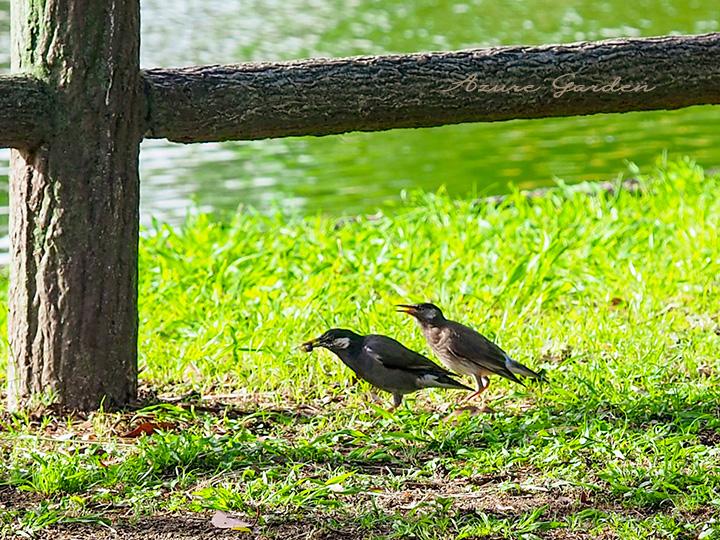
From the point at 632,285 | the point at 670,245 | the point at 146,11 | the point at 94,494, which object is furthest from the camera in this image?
the point at 146,11

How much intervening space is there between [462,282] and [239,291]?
109 centimetres

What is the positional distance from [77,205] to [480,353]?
1.53 metres

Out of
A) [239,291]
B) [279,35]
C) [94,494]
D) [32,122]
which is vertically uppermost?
[279,35]

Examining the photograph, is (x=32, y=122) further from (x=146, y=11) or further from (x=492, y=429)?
(x=146, y=11)

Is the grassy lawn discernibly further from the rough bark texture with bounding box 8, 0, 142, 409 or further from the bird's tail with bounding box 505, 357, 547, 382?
the rough bark texture with bounding box 8, 0, 142, 409

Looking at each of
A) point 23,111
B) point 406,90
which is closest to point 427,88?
point 406,90

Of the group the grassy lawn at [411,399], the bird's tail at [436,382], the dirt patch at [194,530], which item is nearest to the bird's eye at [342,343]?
the grassy lawn at [411,399]

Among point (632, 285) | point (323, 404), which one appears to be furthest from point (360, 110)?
point (632, 285)

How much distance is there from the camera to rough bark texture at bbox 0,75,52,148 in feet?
13.4

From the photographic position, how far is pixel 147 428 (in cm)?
429

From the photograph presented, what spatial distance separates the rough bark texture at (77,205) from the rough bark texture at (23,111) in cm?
3

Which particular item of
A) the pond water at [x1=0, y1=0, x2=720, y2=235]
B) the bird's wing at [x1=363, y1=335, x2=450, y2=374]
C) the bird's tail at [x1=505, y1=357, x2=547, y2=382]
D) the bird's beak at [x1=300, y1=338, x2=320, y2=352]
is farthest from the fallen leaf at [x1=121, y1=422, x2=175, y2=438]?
the pond water at [x1=0, y1=0, x2=720, y2=235]

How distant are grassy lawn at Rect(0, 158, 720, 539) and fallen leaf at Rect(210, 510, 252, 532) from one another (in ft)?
0.10

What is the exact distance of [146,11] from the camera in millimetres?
20531
